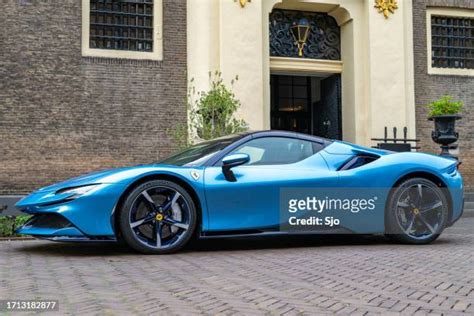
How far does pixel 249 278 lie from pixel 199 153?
7.43ft

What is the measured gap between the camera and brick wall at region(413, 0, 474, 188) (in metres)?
16.9

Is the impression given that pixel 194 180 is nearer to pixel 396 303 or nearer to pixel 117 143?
pixel 396 303

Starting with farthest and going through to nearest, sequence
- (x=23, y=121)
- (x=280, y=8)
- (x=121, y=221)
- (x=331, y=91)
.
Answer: (x=331, y=91) → (x=280, y=8) → (x=23, y=121) → (x=121, y=221)

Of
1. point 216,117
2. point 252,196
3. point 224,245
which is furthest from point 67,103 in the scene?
point 252,196

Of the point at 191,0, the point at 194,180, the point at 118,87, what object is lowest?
the point at 194,180

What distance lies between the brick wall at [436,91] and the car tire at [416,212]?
10.3 meters

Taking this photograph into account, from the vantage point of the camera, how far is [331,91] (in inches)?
703

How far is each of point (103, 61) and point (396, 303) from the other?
1188 centimetres

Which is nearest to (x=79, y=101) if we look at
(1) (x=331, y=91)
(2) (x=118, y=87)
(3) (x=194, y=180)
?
(2) (x=118, y=87)

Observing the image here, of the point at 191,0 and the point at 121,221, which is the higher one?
the point at 191,0

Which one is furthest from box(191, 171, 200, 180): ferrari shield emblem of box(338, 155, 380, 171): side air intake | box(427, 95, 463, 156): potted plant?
box(427, 95, 463, 156): potted plant

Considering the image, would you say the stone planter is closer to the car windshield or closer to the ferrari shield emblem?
the car windshield

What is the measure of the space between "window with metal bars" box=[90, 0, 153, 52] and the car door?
9071 millimetres

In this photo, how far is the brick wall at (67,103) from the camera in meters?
13.6
